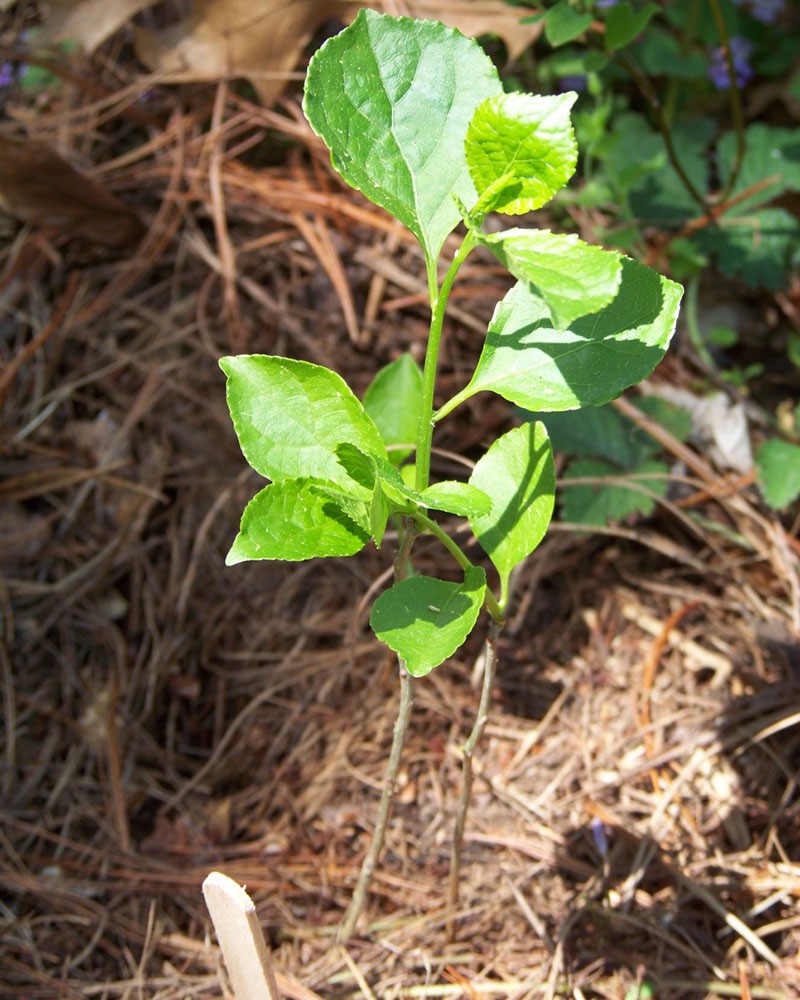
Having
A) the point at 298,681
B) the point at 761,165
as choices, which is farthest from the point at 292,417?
the point at 761,165

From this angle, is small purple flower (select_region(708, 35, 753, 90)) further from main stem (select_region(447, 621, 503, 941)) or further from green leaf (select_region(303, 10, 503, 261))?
main stem (select_region(447, 621, 503, 941))

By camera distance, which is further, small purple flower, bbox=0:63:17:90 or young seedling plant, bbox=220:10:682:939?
small purple flower, bbox=0:63:17:90

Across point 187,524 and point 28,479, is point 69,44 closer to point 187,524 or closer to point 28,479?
point 28,479

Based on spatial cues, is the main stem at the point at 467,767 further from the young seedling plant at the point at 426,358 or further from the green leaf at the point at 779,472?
the green leaf at the point at 779,472

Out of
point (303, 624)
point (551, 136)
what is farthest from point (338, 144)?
point (303, 624)

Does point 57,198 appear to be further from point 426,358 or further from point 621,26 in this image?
point 426,358

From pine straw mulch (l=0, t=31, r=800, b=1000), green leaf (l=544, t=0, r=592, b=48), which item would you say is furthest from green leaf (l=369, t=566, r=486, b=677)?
green leaf (l=544, t=0, r=592, b=48)
